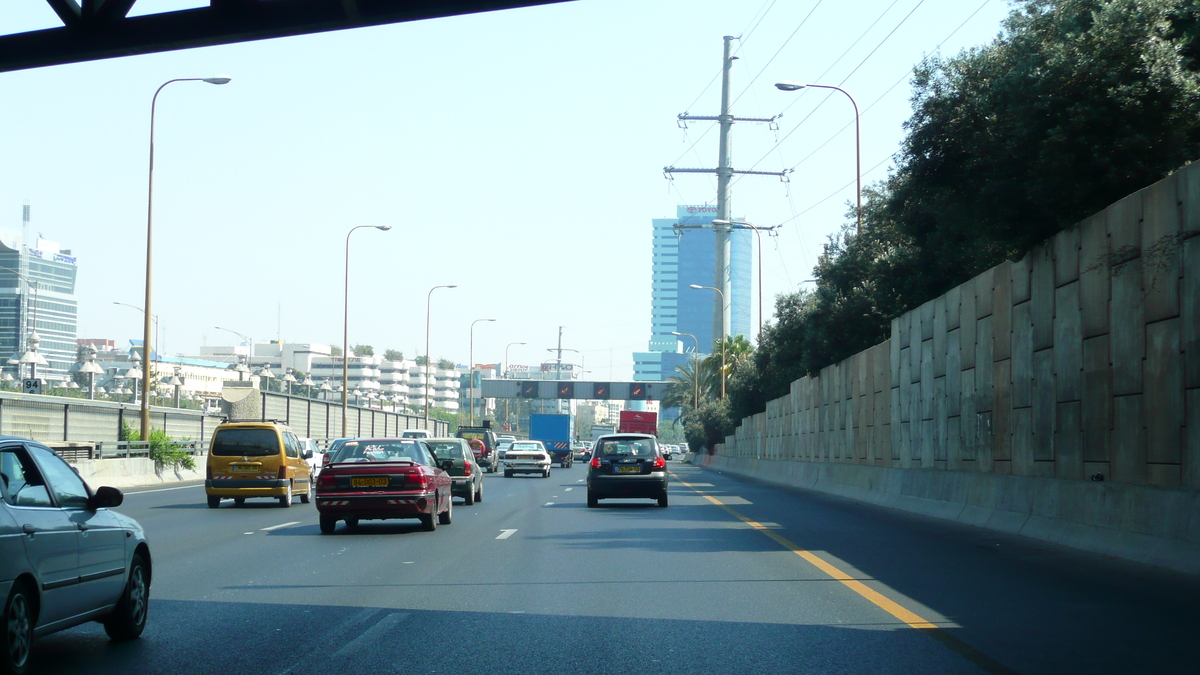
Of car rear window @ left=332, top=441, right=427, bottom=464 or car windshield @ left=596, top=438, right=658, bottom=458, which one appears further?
car windshield @ left=596, top=438, right=658, bottom=458

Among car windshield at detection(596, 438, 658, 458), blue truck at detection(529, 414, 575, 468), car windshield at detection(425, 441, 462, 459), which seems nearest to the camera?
car windshield at detection(596, 438, 658, 458)

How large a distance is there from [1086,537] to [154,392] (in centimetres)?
17626

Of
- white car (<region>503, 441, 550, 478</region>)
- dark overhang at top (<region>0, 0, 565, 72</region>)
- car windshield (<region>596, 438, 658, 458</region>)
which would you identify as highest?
dark overhang at top (<region>0, 0, 565, 72</region>)

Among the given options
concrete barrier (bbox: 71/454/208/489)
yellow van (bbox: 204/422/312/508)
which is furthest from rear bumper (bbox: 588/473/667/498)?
concrete barrier (bbox: 71/454/208/489)

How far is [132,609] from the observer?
927 cm

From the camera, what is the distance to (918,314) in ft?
97.1

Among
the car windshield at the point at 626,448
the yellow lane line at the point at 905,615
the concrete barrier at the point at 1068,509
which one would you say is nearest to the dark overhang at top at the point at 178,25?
the yellow lane line at the point at 905,615

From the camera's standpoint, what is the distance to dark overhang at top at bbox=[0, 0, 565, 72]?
992cm

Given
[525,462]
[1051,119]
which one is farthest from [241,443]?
[525,462]

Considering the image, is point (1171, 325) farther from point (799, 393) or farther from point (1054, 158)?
point (799, 393)

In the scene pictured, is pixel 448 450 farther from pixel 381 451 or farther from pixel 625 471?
pixel 381 451

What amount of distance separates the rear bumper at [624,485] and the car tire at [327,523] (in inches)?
344

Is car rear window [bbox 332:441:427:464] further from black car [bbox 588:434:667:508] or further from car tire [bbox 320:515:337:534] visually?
black car [bbox 588:434:667:508]

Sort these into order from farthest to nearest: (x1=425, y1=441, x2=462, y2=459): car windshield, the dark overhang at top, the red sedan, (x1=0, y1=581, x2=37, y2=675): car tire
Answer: (x1=425, y1=441, x2=462, y2=459): car windshield
the red sedan
the dark overhang at top
(x1=0, y1=581, x2=37, y2=675): car tire
